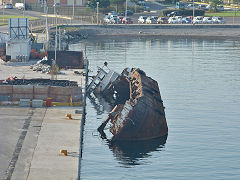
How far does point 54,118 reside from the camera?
44.1m

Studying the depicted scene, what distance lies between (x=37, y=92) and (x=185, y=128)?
1203cm

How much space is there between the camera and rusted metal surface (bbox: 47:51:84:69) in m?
71.6

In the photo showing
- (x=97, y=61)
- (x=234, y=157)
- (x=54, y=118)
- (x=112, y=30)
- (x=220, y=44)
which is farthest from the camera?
(x=112, y=30)

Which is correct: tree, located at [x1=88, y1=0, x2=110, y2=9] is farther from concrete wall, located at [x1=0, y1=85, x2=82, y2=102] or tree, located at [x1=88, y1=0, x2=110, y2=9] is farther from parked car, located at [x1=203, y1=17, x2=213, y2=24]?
concrete wall, located at [x1=0, y1=85, x2=82, y2=102]

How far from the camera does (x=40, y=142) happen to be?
124 ft

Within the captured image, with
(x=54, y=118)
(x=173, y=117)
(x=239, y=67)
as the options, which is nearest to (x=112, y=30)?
(x=239, y=67)

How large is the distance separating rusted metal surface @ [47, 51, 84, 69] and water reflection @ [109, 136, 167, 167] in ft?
94.5

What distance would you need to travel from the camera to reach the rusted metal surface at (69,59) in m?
71.6

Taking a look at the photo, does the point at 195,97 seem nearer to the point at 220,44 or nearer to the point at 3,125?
the point at 3,125

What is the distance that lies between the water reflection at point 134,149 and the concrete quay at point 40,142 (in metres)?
2.98

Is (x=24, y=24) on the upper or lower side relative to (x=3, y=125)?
upper

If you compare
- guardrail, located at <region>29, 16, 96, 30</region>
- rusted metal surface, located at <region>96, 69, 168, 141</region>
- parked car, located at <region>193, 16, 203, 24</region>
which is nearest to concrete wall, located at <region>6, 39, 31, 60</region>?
rusted metal surface, located at <region>96, 69, 168, 141</region>

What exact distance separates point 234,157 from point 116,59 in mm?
60249

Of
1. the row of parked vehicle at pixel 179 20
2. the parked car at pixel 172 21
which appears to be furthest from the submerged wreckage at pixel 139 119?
the parked car at pixel 172 21
